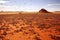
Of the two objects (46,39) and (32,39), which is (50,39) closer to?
(46,39)

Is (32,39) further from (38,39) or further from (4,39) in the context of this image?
(4,39)

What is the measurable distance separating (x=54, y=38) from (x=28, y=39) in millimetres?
2600

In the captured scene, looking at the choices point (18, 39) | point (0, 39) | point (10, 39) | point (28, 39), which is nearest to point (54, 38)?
point (28, 39)

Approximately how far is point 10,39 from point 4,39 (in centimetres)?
59

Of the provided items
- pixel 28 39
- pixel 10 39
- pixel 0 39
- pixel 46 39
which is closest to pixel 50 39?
pixel 46 39

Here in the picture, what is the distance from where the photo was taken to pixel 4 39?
505 inches

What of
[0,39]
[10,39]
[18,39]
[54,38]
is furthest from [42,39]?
[0,39]

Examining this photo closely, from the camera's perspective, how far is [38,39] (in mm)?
12391

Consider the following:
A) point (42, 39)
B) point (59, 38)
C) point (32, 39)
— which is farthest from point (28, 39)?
point (59, 38)

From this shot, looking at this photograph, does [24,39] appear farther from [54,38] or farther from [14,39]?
[54,38]

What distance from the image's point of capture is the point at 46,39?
41.5ft

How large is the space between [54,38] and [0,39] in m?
5.32

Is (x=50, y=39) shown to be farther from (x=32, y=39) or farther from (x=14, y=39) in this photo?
(x=14, y=39)

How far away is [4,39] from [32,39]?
277cm
